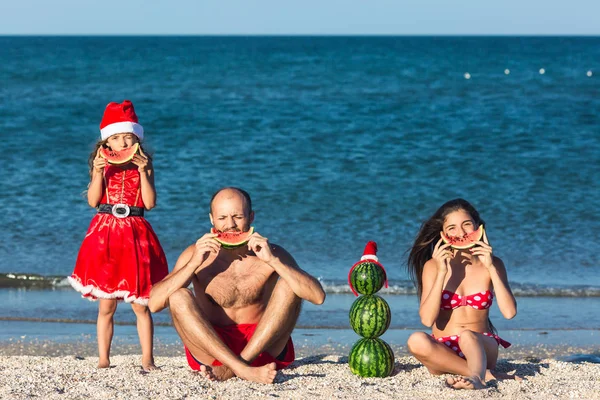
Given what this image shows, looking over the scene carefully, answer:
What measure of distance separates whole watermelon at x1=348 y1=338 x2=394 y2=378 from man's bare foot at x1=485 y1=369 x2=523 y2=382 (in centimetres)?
57

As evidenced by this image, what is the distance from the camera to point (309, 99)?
26141mm

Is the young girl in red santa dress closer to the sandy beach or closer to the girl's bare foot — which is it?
the girl's bare foot

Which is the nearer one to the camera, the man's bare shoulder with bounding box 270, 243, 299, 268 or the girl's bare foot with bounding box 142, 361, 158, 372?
the man's bare shoulder with bounding box 270, 243, 299, 268

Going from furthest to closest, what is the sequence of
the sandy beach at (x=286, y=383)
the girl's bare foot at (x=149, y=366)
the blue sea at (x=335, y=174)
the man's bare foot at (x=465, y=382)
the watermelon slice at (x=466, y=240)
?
the blue sea at (x=335, y=174) → the girl's bare foot at (x=149, y=366) → the watermelon slice at (x=466, y=240) → the man's bare foot at (x=465, y=382) → the sandy beach at (x=286, y=383)

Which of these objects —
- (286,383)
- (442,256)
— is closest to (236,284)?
(286,383)

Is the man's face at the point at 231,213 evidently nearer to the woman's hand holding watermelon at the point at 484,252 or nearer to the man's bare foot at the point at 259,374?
the man's bare foot at the point at 259,374

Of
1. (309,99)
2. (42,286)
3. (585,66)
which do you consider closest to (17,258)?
(42,286)

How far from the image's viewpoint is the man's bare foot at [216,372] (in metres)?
5.06

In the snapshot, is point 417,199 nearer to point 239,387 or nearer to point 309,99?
point 239,387

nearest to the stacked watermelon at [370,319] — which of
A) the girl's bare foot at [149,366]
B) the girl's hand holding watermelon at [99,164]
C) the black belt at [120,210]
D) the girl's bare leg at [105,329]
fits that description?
the girl's bare foot at [149,366]

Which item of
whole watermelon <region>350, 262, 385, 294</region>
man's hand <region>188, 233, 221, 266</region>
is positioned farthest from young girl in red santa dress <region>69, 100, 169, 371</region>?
whole watermelon <region>350, 262, 385, 294</region>

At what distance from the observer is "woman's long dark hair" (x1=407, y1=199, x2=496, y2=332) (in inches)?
217

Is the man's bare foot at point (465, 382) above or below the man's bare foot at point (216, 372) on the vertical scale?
below

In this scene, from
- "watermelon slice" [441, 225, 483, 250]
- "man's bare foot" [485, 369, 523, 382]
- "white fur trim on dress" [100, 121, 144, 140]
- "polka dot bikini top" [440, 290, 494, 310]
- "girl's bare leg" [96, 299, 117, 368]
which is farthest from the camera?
"white fur trim on dress" [100, 121, 144, 140]
